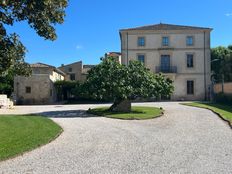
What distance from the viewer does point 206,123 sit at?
19375 mm

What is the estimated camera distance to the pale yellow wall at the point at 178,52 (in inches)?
1900

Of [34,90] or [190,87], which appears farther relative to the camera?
[190,87]

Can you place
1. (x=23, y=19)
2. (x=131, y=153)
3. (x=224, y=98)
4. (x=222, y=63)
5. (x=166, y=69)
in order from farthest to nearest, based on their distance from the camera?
(x=222, y=63) < (x=166, y=69) < (x=224, y=98) < (x=23, y=19) < (x=131, y=153)

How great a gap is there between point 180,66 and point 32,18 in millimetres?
37350

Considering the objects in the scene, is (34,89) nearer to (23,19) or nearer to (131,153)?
(23,19)

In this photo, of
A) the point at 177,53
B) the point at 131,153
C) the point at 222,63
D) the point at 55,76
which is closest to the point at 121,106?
the point at 131,153

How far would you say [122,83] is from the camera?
2609cm

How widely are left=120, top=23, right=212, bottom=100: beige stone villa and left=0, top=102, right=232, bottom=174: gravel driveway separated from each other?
31936 millimetres

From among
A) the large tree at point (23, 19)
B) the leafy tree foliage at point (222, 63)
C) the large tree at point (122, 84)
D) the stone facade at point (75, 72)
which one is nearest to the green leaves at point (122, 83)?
the large tree at point (122, 84)

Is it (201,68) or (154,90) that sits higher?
(201,68)

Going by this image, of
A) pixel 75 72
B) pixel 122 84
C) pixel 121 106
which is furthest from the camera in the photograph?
pixel 75 72

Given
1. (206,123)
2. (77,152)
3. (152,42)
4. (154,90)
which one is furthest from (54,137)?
(152,42)

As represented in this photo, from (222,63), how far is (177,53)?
36.2 ft

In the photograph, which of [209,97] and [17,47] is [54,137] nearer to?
[17,47]
